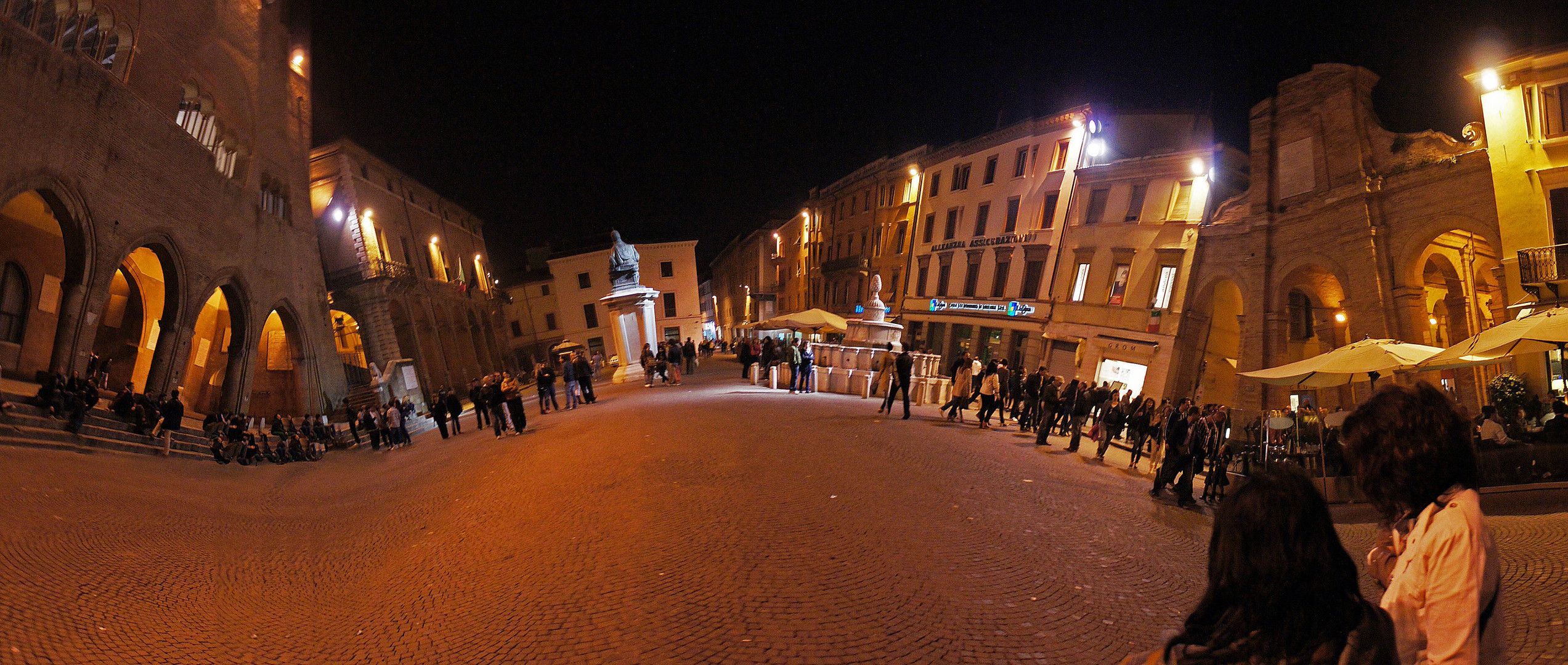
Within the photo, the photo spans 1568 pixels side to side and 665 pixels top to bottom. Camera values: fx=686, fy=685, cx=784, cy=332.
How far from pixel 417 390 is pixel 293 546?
27159mm

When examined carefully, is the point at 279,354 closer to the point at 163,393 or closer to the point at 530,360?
the point at 163,393

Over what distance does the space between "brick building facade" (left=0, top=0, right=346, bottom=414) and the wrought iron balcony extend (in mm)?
29672

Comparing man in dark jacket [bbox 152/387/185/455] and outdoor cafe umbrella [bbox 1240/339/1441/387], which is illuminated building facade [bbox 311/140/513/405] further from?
outdoor cafe umbrella [bbox 1240/339/1441/387]

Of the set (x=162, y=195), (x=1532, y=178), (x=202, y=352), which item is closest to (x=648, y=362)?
(x=162, y=195)

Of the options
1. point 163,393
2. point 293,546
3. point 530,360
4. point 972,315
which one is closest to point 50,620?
Result: point 293,546

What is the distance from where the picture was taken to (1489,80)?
1697cm

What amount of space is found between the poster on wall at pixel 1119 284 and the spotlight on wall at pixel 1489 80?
488 inches

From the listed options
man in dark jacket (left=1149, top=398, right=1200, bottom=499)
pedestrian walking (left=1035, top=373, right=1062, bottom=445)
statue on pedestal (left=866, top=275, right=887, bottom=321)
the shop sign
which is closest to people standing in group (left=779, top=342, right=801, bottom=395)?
statue on pedestal (left=866, top=275, right=887, bottom=321)

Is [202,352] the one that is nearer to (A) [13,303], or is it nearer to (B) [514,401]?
(A) [13,303]

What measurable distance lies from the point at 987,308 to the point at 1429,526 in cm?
3431

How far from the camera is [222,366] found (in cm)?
2811

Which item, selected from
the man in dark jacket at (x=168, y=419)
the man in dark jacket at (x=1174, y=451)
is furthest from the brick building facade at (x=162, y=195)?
the man in dark jacket at (x=1174, y=451)

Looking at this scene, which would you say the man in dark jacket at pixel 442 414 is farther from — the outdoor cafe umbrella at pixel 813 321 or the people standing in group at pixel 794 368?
the outdoor cafe umbrella at pixel 813 321

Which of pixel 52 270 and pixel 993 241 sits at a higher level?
pixel 993 241
